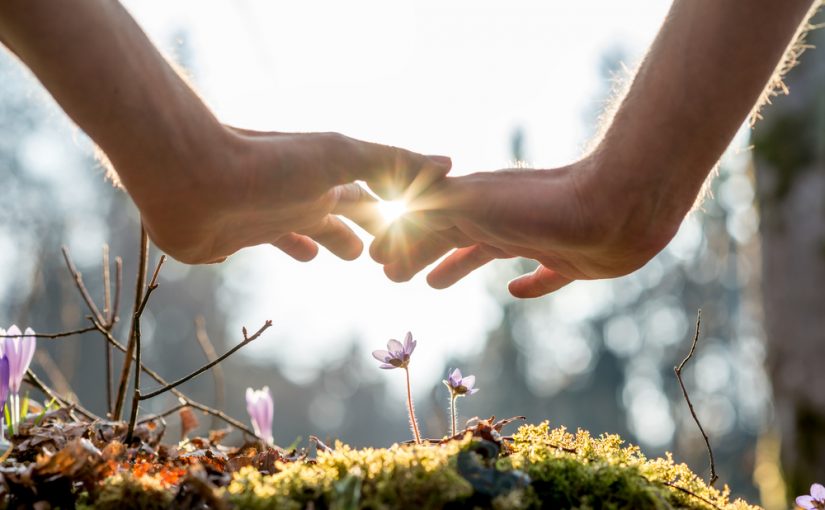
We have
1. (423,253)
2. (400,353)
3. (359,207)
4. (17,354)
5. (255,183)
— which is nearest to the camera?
(255,183)

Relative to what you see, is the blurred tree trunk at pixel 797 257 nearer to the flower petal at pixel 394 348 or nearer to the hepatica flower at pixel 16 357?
the flower petal at pixel 394 348

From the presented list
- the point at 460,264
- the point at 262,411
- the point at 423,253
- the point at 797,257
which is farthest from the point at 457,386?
the point at 797,257

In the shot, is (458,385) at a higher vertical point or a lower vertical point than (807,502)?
higher

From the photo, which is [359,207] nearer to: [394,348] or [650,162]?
[394,348]

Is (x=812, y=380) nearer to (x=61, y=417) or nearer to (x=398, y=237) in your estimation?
(x=398, y=237)

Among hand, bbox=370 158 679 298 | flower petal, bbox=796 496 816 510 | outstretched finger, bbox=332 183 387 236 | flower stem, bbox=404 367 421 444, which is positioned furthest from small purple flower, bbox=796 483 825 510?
outstretched finger, bbox=332 183 387 236

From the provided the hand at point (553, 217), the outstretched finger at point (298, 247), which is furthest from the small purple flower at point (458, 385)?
the outstretched finger at point (298, 247)
